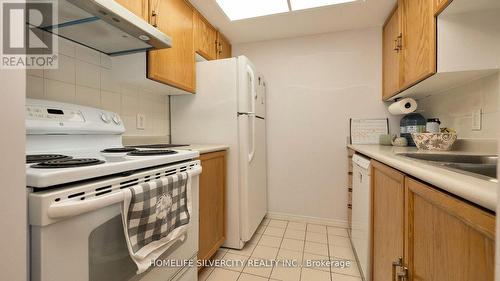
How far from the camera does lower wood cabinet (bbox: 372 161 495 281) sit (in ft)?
1.51

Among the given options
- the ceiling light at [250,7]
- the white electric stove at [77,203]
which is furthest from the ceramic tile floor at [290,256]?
the ceiling light at [250,7]

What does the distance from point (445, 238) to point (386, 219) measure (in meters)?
0.51

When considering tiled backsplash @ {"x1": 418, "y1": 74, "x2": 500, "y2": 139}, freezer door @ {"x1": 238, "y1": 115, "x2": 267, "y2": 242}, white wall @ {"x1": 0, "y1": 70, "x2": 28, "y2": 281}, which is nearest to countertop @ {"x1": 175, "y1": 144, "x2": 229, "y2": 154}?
freezer door @ {"x1": 238, "y1": 115, "x2": 267, "y2": 242}

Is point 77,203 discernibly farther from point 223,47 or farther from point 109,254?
point 223,47

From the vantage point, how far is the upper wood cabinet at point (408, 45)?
129 centimetres

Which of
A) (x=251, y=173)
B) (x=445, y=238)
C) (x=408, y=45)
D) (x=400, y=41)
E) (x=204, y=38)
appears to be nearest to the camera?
(x=445, y=238)

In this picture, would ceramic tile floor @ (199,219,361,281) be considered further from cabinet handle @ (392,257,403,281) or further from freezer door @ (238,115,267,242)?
cabinet handle @ (392,257,403,281)

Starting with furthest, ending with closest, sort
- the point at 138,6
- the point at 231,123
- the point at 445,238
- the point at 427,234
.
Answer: the point at 231,123 < the point at 138,6 < the point at 427,234 < the point at 445,238

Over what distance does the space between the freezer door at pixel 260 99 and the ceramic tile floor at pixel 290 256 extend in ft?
3.90

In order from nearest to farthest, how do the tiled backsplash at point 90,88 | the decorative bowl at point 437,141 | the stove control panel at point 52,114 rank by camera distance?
the stove control panel at point 52,114 → the tiled backsplash at point 90,88 → the decorative bowl at point 437,141

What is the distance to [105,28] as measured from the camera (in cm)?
111

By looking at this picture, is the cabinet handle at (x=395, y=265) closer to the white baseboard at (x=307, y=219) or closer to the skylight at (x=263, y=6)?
the white baseboard at (x=307, y=219)

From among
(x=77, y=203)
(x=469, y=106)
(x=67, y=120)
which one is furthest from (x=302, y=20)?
(x=77, y=203)

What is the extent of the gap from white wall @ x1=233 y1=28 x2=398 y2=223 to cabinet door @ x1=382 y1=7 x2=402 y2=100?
4.9 inches
